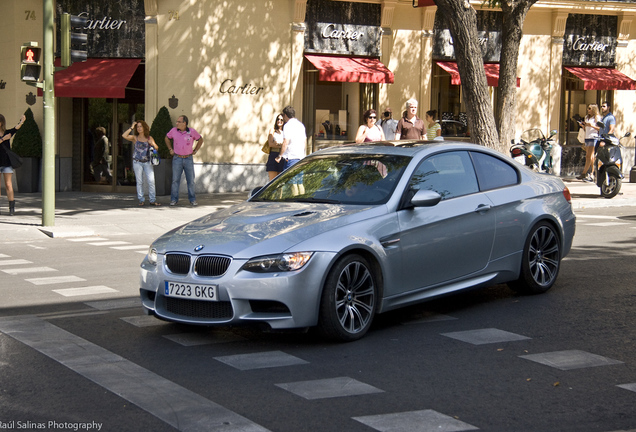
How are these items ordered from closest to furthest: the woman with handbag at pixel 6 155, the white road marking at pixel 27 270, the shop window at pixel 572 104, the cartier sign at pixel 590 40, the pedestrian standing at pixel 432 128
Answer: the white road marking at pixel 27 270 → the woman with handbag at pixel 6 155 → the pedestrian standing at pixel 432 128 → the cartier sign at pixel 590 40 → the shop window at pixel 572 104

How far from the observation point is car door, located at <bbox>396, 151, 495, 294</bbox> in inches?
285

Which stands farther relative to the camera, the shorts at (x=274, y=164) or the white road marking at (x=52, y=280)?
the shorts at (x=274, y=164)

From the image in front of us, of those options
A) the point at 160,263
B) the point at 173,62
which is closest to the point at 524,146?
the point at 173,62

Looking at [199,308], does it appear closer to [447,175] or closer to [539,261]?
[447,175]

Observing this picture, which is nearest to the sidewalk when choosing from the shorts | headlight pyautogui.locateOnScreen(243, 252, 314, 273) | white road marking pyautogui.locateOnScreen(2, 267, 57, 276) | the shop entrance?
the shorts

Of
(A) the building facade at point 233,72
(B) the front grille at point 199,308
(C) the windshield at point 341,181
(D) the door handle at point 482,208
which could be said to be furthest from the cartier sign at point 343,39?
(B) the front grille at point 199,308

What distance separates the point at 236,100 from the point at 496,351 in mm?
15531

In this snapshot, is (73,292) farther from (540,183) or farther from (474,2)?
(474,2)

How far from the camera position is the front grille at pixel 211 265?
6.46 m

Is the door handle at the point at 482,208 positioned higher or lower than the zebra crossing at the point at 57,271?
higher

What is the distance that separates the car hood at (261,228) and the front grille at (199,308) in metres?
0.38

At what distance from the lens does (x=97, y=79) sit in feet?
67.1

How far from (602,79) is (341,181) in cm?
2049

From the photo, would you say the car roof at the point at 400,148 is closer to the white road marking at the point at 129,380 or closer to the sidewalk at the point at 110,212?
the white road marking at the point at 129,380
